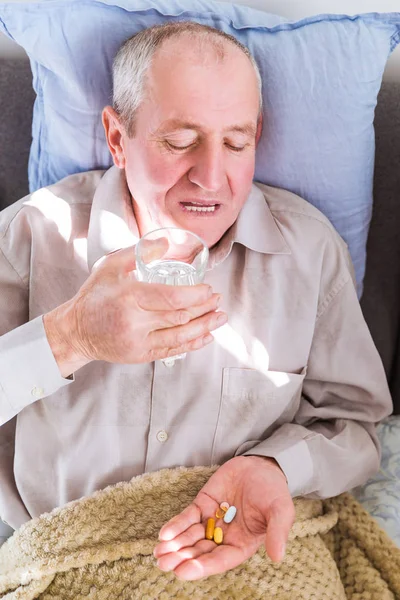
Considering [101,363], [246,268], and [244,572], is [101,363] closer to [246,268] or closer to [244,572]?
[246,268]

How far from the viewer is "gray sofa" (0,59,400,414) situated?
187 centimetres

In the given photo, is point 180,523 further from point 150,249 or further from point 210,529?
point 150,249

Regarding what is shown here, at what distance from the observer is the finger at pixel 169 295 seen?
1.14m

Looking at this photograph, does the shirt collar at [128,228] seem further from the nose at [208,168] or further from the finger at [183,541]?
the finger at [183,541]

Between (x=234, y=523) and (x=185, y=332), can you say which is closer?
(x=185, y=332)

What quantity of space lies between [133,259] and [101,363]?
0.37m

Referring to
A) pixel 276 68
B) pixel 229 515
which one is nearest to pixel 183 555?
pixel 229 515

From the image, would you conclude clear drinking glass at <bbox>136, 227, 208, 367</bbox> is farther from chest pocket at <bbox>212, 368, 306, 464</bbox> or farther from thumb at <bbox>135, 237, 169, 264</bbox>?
chest pocket at <bbox>212, 368, 306, 464</bbox>

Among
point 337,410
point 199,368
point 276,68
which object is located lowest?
point 337,410

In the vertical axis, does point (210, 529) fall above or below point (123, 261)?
below

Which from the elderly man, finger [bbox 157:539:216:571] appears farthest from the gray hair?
finger [bbox 157:539:216:571]

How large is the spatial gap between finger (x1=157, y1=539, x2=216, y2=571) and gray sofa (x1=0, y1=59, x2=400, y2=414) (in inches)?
33.2

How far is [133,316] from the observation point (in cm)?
119

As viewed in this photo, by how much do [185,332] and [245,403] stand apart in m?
0.46
